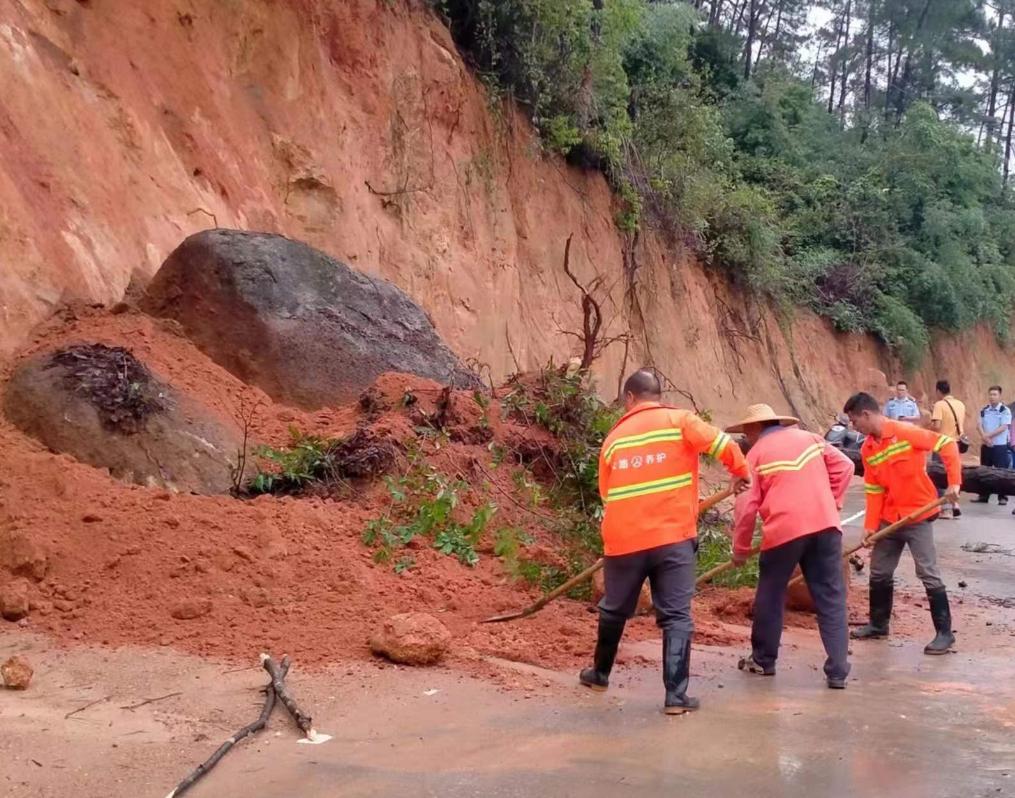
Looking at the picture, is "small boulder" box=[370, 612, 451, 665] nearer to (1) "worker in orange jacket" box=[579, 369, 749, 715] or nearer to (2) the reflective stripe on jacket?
(1) "worker in orange jacket" box=[579, 369, 749, 715]

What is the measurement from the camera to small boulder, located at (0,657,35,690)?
16.3 feet

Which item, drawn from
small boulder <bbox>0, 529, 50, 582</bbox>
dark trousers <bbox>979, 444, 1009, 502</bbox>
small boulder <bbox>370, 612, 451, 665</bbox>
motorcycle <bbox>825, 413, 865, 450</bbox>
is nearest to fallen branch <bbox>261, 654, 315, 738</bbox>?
small boulder <bbox>370, 612, 451, 665</bbox>

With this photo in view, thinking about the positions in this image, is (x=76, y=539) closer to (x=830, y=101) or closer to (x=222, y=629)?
(x=222, y=629)

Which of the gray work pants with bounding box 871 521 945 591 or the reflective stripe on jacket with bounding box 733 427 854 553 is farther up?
the reflective stripe on jacket with bounding box 733 427 854 553

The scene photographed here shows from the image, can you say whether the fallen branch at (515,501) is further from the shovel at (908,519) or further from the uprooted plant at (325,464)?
the shovel at (908,519)

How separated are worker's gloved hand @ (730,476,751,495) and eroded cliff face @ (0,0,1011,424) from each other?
529 cm

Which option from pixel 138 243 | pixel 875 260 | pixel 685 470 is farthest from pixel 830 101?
pixel 685 470

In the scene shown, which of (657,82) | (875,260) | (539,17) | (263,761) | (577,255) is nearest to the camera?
(263,761)

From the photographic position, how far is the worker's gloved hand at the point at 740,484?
19.5 ft

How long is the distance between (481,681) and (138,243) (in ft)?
19.8

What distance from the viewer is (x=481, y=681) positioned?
574 cm

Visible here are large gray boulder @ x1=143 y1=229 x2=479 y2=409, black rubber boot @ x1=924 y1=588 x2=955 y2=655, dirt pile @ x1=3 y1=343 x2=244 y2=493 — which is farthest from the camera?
large gray boulder @ x1=143 y1=229 x2=479 y2=409

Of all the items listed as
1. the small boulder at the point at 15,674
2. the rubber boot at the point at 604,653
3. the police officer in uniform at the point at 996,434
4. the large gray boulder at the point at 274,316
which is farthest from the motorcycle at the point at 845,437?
the small boulder at the point at 15,674

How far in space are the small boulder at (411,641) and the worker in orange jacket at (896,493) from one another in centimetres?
328
